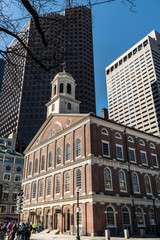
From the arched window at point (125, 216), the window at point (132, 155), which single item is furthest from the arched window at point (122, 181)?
the window at point (132, 155)

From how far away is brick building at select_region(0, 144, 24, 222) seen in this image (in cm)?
5509

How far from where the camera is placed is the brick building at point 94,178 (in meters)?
27.7

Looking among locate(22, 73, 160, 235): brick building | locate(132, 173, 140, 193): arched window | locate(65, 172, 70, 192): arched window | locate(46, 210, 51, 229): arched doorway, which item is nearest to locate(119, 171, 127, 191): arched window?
locate(22, 73, 160, 235): brick building

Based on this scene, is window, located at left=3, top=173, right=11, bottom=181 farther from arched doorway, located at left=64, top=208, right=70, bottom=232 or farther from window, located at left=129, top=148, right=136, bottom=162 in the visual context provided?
window, located at left=129, top=148, right=136, bottom=162

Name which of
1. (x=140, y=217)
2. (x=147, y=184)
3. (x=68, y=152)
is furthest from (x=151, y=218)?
(x=68, y=152)

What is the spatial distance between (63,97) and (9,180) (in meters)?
29.2

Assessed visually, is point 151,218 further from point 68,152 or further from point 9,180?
point 9,180

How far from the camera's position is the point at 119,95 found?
484 feet

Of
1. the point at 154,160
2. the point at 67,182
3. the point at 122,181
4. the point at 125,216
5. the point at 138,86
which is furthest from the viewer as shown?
the point at 138,86

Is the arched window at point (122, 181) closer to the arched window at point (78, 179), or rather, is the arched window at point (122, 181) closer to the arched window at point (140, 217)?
the arched window at point (140, 217)

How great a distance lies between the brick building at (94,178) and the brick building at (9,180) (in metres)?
17.7

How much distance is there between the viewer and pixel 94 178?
91.3 ft

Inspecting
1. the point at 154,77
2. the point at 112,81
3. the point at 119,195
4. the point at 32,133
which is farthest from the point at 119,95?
the point at 119,195

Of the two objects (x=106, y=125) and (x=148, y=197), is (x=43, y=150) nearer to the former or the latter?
(x=106, y=125)
